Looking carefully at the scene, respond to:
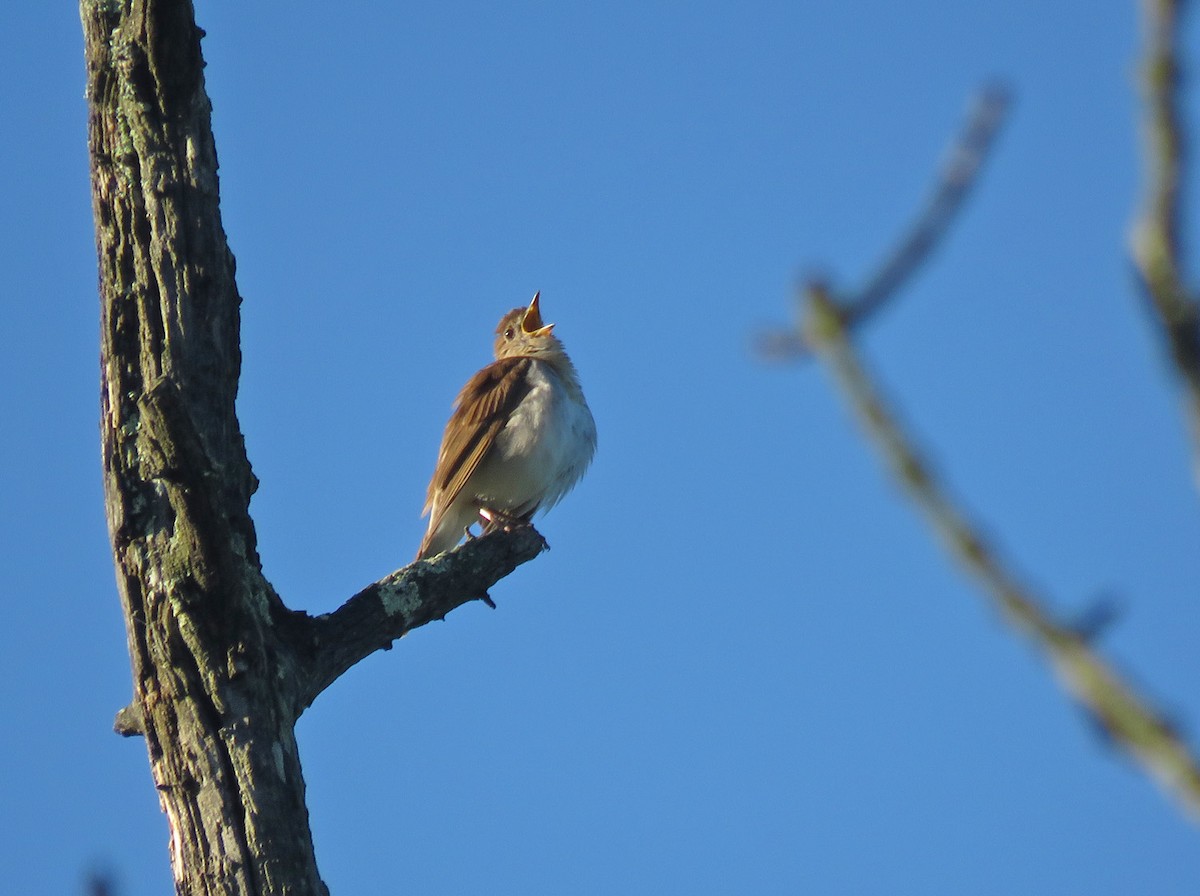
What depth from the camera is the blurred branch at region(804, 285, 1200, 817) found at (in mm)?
974

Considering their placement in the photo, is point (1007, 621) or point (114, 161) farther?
point (114, 161)

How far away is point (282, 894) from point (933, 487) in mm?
3538

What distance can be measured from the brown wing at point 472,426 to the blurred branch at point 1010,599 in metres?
7.14

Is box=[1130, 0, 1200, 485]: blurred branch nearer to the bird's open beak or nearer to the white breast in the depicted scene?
the white breast

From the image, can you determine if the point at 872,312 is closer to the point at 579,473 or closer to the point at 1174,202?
the point at 1174,202

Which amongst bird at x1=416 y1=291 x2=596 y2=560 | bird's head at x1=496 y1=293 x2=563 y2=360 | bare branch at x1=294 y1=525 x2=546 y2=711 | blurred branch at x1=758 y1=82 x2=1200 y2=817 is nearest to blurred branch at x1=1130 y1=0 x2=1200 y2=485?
blurred branch at x1=758 y1=82 x2=1200 y2=817

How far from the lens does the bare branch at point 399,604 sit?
4.68 meters

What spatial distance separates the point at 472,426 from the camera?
8.33 meters

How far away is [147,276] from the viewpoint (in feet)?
14.6

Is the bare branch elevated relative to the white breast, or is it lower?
lower

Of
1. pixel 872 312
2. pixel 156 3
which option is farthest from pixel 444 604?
pixel 872 312

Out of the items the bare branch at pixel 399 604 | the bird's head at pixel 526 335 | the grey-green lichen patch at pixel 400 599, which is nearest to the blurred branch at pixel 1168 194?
the bare branch at pixel 399 604

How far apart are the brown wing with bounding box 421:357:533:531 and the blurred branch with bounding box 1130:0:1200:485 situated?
23.7 feet

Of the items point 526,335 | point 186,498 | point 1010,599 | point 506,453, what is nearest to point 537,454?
point 506,453
